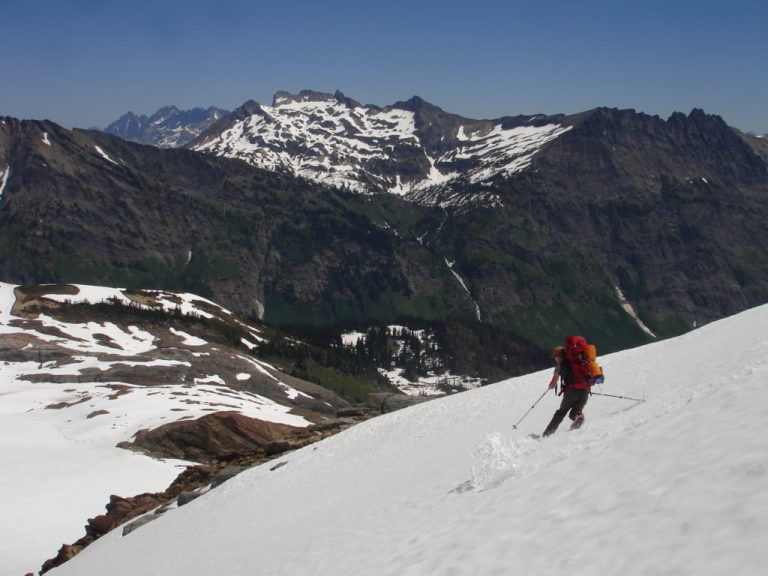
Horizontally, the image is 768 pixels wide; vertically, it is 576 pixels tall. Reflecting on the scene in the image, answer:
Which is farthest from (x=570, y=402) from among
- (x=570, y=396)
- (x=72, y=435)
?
(x=72, y=435)

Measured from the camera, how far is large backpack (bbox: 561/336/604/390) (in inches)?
768

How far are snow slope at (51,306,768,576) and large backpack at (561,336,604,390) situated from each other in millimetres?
1280

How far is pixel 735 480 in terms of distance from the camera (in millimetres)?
9836

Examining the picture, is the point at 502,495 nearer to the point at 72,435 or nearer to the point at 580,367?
the point at 580,367

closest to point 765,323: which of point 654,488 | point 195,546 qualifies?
point 654,488

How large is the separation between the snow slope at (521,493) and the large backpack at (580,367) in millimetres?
1280

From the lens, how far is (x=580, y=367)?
19734 mm

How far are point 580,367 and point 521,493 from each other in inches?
283

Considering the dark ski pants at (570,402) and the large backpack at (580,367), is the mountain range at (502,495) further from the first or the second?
the large backpack at (580,367)

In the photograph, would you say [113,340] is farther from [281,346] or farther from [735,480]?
[735,480]

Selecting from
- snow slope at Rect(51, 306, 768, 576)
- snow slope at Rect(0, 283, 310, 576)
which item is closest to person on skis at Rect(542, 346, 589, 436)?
snow slope at Rect(51, 306, 768, 576)

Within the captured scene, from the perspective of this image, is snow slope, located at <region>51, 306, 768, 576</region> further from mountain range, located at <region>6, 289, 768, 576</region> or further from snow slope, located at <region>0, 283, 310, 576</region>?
snow slope, located at <region>0, 283, 310, 576</region>

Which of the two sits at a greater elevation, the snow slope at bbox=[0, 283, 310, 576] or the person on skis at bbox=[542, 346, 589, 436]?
the snow slope at bbox=[0, 283, 310, 576]

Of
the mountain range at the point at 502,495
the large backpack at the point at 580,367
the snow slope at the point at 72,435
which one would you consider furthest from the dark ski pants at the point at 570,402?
the snow slope at the point at 72,435
